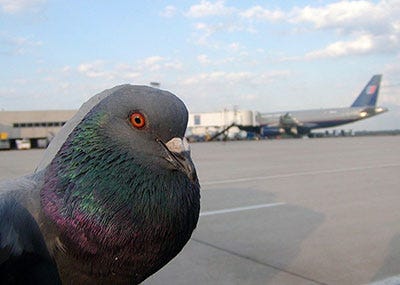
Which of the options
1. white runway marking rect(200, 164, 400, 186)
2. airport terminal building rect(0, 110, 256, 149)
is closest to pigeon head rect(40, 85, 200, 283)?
white runway marking rect(200, 164, 400, 186)

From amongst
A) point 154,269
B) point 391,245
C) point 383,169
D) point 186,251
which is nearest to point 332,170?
point 383,169

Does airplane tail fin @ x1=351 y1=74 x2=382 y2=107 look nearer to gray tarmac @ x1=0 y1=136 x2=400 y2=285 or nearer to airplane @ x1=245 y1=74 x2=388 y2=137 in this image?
airplane @ x1=245 y1=74 x2=388 y2=137

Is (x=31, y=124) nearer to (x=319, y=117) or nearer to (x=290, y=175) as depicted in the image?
(x=319, y=117)

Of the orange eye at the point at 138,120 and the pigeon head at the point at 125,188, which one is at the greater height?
the orange eye at the point at 138,120

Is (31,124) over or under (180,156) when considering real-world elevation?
over

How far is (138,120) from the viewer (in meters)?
1.78

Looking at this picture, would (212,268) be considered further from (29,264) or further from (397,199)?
(397,199)

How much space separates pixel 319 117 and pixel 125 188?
67473 mm

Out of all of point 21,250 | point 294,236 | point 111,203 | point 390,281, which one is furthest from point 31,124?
point 111,203

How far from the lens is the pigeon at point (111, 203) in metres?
1.64

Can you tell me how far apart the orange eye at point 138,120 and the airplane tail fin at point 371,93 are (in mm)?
63364

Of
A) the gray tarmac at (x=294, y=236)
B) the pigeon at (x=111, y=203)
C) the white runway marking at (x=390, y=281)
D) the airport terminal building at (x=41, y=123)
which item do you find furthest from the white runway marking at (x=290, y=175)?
the airport terminal building at (x=41, y=123)

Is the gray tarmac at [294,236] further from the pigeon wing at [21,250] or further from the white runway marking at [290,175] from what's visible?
the pigeon wing at [21,250]

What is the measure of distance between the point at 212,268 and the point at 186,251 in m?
0.67
